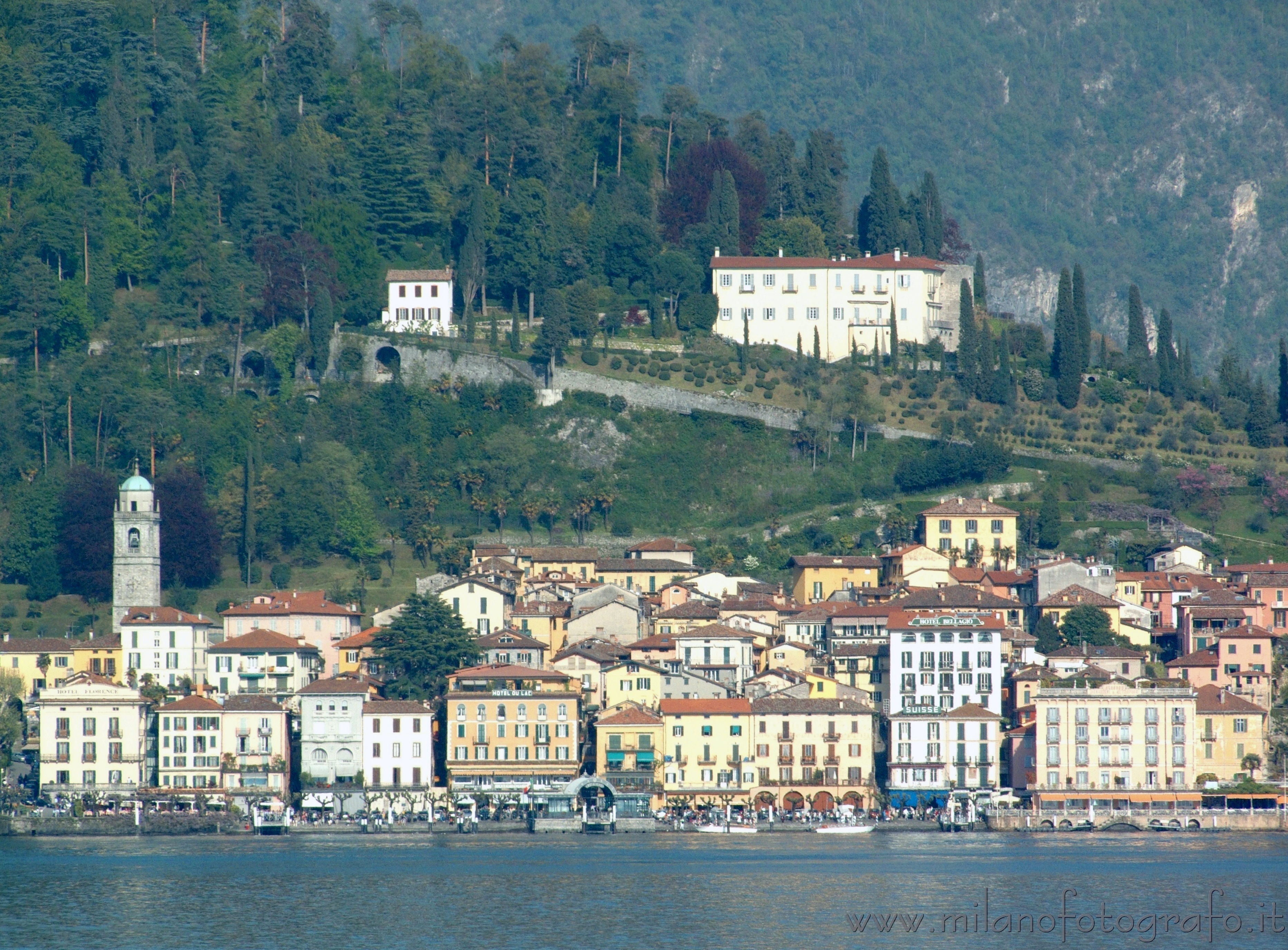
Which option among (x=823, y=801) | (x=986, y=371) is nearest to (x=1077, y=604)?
(x=823, y=801)

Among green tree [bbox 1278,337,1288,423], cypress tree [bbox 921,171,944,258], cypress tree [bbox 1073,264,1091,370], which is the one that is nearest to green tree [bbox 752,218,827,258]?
cypress tree [bbox 921,171,944,258]

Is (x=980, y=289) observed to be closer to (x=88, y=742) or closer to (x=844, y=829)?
(x=844, y=829)

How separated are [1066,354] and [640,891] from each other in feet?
207

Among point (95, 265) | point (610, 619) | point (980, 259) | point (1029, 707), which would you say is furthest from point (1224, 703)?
point (95, 265)

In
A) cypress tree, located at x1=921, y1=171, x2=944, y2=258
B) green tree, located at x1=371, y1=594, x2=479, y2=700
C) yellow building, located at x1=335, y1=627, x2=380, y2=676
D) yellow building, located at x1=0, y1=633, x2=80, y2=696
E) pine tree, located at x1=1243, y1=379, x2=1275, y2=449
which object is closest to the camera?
green tree, located at x1=371, y1=594, x2=479, y2=700

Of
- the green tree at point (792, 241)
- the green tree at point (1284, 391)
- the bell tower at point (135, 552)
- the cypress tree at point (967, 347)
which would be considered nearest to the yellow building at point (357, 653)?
the bell tower at point (135, 552)

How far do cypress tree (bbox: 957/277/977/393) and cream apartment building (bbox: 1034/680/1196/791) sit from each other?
132 ft

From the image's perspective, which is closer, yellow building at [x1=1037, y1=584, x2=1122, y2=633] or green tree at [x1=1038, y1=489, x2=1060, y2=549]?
yellow building at [x1=1037, y1=584, x2=1122, y2=633]

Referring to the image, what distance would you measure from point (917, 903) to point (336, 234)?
2900 inches

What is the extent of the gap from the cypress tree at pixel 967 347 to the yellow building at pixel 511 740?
140 feet

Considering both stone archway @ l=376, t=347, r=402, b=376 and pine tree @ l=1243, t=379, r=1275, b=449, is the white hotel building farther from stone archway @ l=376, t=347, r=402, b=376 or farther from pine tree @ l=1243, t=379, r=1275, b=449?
stone archway @ l=376, t=347, r=402, b=376

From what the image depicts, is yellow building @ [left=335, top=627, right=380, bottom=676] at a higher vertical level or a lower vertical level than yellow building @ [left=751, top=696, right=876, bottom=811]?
higher

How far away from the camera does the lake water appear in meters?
70.6

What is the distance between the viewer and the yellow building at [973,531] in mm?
120188
